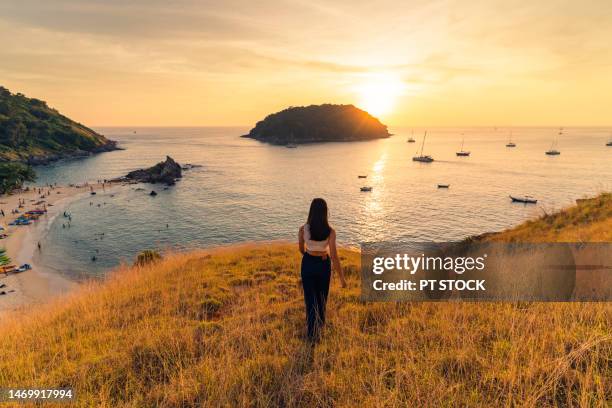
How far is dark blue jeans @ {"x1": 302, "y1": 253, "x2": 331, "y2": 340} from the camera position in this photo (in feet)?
17.9

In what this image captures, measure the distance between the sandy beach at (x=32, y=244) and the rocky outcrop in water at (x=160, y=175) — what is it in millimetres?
11972

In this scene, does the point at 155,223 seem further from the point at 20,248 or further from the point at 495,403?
the point at 495,403

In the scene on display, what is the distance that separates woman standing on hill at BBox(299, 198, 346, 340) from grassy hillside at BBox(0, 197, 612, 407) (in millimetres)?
469

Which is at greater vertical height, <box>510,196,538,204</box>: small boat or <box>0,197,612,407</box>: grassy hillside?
<box>0,197,612,407</box>: grassy hillside

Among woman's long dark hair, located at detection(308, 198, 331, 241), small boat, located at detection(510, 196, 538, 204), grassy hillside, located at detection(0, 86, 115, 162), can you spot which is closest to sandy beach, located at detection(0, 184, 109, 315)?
woman's long dark hair, located at detection(308, 198, 331, 241)

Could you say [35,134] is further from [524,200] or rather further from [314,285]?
[524,200]

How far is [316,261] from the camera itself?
5461 millimetres

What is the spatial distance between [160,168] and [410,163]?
102560 millimetres

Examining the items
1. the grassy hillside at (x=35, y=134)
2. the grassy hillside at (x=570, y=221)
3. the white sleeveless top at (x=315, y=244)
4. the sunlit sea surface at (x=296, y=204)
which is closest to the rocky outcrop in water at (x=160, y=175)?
the sunlit sea surface at (x=296, y=204)

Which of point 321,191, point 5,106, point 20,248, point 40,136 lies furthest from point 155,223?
point 5,106

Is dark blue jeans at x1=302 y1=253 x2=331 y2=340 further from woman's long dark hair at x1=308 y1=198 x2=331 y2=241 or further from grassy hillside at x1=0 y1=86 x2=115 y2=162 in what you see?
grassy hillside at x1=0 y1=86 x2=115 y2=162

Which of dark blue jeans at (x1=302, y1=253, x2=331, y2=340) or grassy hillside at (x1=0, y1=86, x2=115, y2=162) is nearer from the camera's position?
dark blue jeans at (x1=302, y1=253, x2=331, y2=340)

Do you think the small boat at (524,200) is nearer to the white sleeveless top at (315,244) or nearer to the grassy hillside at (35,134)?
the white sleeveless top at (315,244)

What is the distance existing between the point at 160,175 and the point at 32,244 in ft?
159
